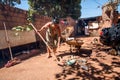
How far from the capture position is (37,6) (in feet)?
91.9

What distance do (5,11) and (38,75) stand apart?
12.8 feet

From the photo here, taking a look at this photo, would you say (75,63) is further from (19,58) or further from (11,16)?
(11,16)

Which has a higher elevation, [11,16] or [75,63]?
[11,16]

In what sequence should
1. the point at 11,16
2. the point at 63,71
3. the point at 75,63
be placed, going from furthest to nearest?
the point at 11,16, the point at 75,63, the point at 63,71

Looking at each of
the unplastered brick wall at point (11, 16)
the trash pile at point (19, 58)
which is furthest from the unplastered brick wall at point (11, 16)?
the trash pile at point (19, 58)

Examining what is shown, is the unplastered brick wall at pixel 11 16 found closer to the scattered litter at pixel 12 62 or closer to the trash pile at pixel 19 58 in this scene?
the trash pile at pixel 19 58

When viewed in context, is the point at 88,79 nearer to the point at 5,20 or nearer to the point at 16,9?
the point at 5,20

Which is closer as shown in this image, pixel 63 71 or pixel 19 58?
pixel 63 71

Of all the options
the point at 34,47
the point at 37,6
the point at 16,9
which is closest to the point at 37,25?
the point at 34,47

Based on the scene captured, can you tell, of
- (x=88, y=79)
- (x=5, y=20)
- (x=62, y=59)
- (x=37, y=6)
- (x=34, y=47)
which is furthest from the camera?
(x=37, y=6)

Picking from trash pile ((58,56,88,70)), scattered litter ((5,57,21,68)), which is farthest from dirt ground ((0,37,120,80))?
scattered litter ((5,57,21,68))

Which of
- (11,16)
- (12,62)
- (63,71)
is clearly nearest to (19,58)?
(12,62)

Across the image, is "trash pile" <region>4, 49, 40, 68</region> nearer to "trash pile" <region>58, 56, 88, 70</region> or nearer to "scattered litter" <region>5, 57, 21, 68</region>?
"scattered litter" <region>5, 57, 21, 68</region>

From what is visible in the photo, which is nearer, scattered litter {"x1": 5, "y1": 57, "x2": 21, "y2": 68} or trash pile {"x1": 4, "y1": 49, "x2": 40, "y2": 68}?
scattered litter {"x1": 5, "y1": 57, "x2": 21, "y2": 68}
